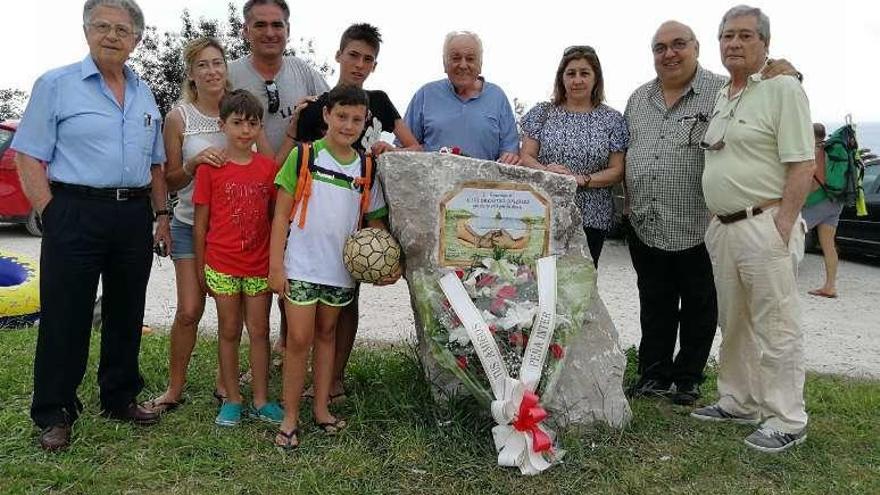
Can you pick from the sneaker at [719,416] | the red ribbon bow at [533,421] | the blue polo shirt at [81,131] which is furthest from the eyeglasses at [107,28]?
the sneaker at [719,416]

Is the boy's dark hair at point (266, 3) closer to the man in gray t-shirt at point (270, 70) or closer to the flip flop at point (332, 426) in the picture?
the man in gray t-shirt at point (270, 70)

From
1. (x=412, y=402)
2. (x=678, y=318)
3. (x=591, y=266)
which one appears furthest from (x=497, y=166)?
(x=678, y=318)

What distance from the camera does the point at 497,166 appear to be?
3881 millimetres

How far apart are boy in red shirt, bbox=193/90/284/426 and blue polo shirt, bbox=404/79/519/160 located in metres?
1.03

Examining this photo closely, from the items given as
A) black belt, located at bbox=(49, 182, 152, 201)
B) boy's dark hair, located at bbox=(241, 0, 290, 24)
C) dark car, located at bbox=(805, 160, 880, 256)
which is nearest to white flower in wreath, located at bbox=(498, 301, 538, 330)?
black belt, located at bbox=(49, 182, 152, 201)

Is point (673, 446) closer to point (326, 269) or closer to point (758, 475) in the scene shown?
point (758, 475)

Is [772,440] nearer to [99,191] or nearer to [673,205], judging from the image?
[673,205]

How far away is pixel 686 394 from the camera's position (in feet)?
14.9

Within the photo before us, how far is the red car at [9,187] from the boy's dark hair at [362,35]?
8722mm

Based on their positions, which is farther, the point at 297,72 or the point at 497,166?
the point at 297,72

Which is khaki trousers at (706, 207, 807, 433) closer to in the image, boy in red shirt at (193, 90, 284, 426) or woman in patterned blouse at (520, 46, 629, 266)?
woman in patterned blouse at (520, 46, 629, 266)

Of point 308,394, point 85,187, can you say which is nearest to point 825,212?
point 308,394

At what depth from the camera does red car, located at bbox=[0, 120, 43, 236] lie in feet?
36.2

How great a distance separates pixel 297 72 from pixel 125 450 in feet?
7.50
